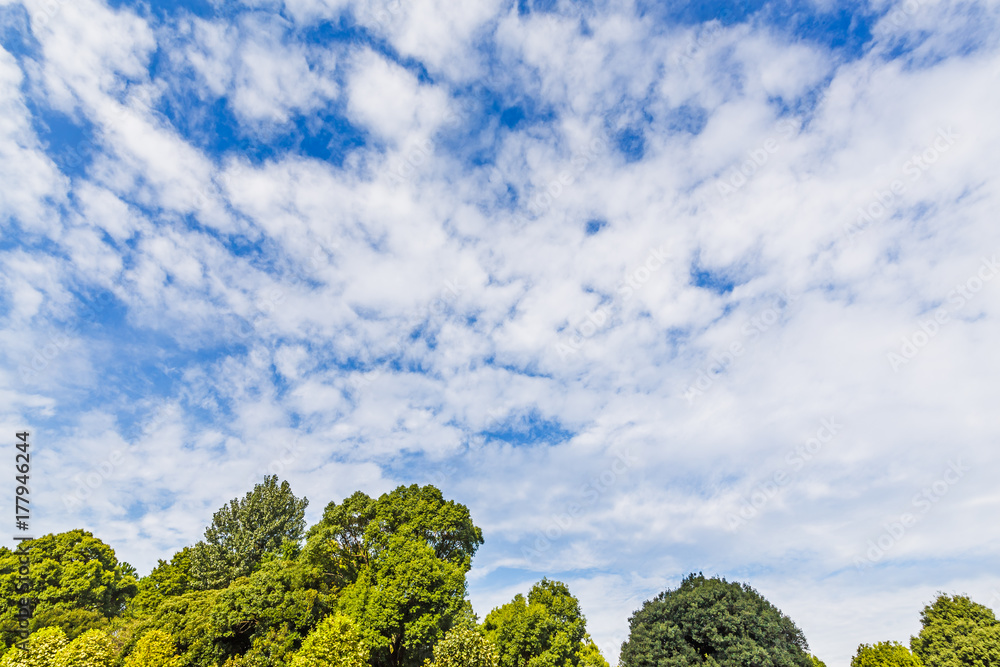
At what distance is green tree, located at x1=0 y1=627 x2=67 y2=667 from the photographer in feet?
103

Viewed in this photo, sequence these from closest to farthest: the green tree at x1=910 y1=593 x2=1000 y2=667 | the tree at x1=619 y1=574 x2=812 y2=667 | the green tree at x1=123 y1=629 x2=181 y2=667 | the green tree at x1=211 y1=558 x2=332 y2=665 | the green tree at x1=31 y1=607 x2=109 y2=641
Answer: the tree at x1=619 y1=574 x2=812 y2=667
the green tree at x1=123 y1=629 x2=181 y2=667
the green tree at x1=211 y1=558 x2=332 y2=665
the green tree at x1=910 y1=593 x2=1000 y2=667
the green tree at x1=31 y1=607 x2=109 y2=641

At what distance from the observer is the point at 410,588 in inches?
1319

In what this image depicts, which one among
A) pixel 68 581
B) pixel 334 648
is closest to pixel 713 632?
pixel 334 648

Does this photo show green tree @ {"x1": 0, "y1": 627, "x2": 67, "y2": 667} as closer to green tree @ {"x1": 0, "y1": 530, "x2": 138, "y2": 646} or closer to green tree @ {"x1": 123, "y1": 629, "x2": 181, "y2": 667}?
green tree @ {"x1": 123, "y1": 629, "x2": 181, "y2": 667}

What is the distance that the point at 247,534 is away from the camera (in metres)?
48.1

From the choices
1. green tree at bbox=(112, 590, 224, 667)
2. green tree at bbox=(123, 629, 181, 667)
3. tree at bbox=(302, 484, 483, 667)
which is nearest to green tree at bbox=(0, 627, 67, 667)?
green tree at bbox=(112, 590, 224, 667)

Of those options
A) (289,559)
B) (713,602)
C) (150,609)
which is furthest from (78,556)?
(713,602)

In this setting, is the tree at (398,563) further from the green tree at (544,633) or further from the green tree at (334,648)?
the green tree at (544,633)

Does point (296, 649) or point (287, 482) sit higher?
point (287, 482)

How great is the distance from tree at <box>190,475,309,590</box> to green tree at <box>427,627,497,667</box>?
2160cm

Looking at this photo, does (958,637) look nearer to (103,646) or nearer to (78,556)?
(103,646)

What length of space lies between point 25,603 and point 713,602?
62007 millimetres

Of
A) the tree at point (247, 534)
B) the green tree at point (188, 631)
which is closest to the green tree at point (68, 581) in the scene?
the tree at point (247, 534)

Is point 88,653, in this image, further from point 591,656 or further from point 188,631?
point 591,656
